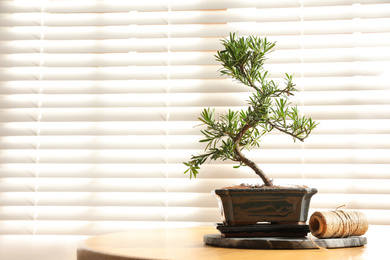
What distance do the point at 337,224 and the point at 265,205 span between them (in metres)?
0.15

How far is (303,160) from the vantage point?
1604mm

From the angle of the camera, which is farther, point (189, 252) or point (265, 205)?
point (265, 205)

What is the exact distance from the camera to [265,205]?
0.95 meters

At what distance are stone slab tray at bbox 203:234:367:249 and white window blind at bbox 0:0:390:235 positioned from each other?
25.8 inches

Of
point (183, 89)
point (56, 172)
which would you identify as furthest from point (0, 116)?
point (183, 89)

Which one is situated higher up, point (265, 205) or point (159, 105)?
point (159, 105)

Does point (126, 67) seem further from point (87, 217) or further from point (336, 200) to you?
point (336, 200)

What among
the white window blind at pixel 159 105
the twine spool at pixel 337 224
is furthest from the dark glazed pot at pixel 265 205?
the white window blind at pixel 159 105

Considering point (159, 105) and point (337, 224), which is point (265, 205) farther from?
point (159, 105)

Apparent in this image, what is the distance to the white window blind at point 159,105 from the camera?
5.28ft

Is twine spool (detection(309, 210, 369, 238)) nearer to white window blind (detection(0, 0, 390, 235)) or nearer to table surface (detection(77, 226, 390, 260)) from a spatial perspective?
table surface (detection(77, 226, 390, 260))

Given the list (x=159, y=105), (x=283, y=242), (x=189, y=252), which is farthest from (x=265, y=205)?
(x=159, y=105)

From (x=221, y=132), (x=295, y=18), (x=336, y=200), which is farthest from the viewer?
(x=295, y=18)

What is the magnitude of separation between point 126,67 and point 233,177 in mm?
602
